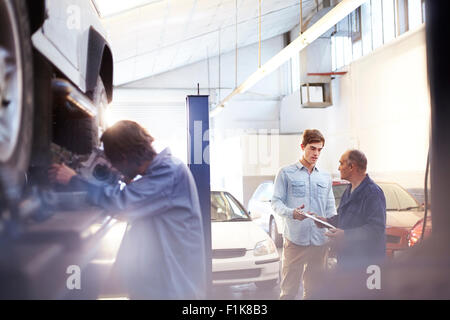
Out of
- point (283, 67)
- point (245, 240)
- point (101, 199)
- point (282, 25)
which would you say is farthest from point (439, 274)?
point (283, 67)

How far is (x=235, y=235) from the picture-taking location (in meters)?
3.89

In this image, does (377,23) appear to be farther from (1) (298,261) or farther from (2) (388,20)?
(1) (298,261)

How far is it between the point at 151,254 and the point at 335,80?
709 cm

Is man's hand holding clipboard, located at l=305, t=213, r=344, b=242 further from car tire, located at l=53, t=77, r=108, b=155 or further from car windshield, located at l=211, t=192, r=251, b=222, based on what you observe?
car tire, located at l=53, t=77, r=108, b=155

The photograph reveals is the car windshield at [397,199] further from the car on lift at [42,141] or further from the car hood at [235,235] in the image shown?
the car on lift at [42,141]

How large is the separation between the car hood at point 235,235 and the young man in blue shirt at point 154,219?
6.71 feet

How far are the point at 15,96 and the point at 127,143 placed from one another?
1.77 feet

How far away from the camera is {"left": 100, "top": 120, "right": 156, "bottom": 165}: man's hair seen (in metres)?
1.65

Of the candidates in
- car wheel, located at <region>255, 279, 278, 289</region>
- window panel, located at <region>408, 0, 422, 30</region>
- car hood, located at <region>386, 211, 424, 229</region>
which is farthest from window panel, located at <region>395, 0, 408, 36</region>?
car wheel, located at <region>255, 279, 278, 289</region>

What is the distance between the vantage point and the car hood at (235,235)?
148 inches

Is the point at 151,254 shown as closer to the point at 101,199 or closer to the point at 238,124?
the point at 101,199

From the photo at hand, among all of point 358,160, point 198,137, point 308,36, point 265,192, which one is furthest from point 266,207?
point 198,137

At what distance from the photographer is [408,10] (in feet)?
21.7
